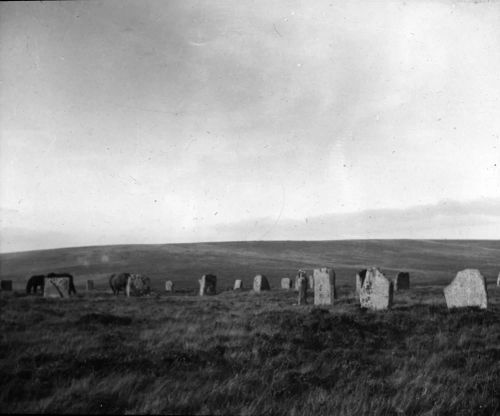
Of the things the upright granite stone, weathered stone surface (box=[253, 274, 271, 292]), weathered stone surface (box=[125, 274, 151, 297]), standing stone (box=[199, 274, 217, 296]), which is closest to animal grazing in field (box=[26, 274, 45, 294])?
weathered stone surface (box=[125, 274, 151, 297])

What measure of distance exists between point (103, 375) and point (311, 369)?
11.3ft

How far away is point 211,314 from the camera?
629 inches

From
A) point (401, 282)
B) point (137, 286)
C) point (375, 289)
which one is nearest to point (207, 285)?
point (137, 286)

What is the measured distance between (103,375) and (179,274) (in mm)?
50398

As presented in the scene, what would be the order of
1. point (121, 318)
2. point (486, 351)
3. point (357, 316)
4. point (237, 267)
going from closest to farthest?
point (486, 351)
point (121, 318)
point (357, 316)
point (237, 267)

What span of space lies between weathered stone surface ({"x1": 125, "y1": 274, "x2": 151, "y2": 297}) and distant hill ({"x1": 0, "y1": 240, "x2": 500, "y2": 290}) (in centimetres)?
1798

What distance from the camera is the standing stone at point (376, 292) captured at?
17.4 metres

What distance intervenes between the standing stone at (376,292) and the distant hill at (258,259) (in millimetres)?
29034

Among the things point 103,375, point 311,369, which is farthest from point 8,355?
point 311,369

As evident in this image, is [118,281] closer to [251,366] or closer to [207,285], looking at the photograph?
[207,285]

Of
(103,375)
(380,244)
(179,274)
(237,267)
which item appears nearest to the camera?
(103,375)

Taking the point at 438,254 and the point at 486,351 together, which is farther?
the point at 438,254

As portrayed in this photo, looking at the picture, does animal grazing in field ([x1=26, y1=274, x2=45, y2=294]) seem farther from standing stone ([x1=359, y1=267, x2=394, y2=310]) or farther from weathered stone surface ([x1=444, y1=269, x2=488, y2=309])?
weathered stone surface ([x1=444, y1=269, x2=488, y2=309])

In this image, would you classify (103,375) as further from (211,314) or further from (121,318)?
(211,314)
